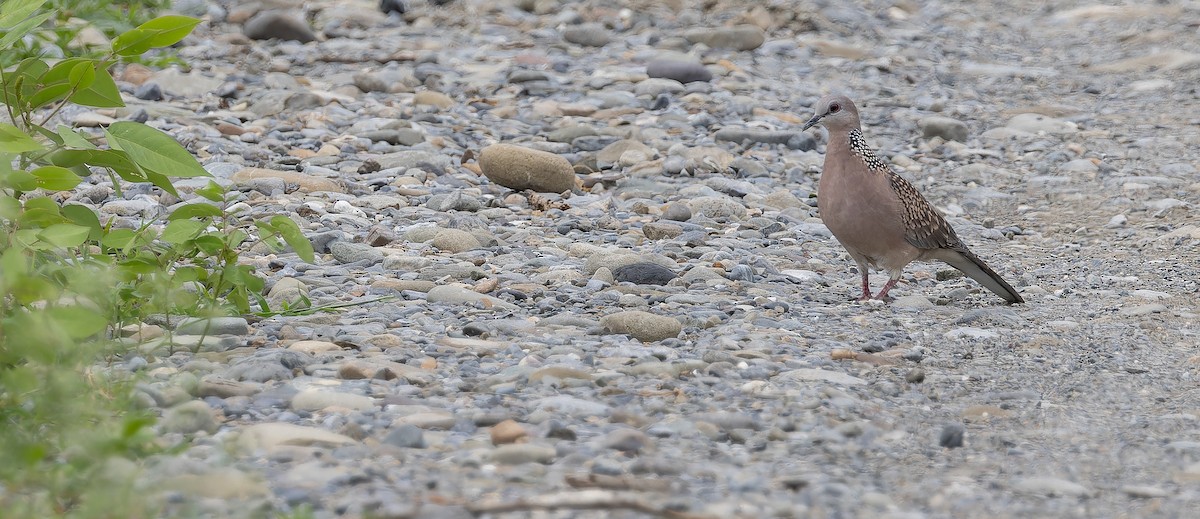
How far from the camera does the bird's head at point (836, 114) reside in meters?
6.60

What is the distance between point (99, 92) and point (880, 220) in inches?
134

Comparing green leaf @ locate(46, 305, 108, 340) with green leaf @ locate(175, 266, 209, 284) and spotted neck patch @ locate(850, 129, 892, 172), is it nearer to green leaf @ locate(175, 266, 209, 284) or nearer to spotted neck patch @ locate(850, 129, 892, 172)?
green leaf @ locate(175, 266, 209, 284)

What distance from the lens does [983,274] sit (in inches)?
251

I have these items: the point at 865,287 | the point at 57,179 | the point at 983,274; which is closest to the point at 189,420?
the point at 57,179

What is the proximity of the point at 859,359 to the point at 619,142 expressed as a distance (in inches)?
154

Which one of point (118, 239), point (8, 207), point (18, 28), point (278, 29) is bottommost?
point (278, 29)

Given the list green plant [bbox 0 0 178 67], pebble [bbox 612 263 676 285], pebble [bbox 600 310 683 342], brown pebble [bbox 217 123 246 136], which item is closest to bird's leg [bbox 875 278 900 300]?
pebble [bbox 612 263 676 285]

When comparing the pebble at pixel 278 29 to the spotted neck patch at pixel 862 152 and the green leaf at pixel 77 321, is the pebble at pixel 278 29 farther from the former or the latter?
the green leaf at pixel 77 321

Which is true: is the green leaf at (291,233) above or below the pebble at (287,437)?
above

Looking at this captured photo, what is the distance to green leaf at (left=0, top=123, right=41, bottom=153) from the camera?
4340 millimetres

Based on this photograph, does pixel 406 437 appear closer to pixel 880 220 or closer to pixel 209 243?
pixel 209 243

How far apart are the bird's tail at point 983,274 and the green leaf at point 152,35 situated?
3.66m

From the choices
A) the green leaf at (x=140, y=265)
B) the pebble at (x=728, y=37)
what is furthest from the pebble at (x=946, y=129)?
the green leaf at (x=140, y=265)

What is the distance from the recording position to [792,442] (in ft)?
13.4
